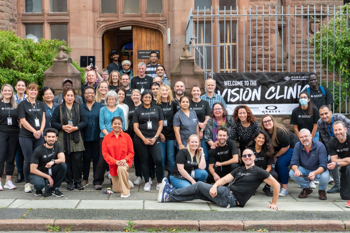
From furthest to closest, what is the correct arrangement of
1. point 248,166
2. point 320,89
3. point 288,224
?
1. point 320,89
2. point 248,166
3. point 288,224

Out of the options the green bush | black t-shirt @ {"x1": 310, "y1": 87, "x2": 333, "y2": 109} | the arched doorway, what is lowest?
black t-shirt @ {"x1": 310, "y1": 87, "x2": 333, "y2": 109}

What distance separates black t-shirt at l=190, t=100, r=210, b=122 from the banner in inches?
74.3

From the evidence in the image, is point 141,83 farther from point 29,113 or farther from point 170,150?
point 29,113

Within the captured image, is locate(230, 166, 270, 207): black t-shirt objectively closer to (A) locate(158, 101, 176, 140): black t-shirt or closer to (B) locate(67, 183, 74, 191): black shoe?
(A) locate(158, 101, 176, 140): black t-shirt

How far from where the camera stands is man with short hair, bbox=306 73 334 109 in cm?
1002

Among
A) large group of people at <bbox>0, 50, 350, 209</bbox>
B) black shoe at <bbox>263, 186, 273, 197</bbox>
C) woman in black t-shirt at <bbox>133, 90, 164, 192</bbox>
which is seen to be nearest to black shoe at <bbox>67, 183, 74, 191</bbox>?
large group of people at <bbox>0, 50, 350, 209</bbox>

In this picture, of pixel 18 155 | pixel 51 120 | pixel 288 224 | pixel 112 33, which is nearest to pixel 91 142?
pixel 51 120

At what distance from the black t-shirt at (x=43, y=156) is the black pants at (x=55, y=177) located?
153 mm

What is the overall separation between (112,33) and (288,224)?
34.8 feet

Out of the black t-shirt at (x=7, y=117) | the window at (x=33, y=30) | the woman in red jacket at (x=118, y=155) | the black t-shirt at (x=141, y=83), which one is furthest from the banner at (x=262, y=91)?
the window at (x=33, y=30)

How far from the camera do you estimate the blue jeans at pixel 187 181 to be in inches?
310

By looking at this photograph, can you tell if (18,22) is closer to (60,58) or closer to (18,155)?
(60,58)

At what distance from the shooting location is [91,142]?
903cm

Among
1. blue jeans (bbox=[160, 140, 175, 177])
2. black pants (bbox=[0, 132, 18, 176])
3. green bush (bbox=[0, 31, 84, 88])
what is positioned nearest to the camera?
black pants (bbox=[0, 132, 18, 176])
